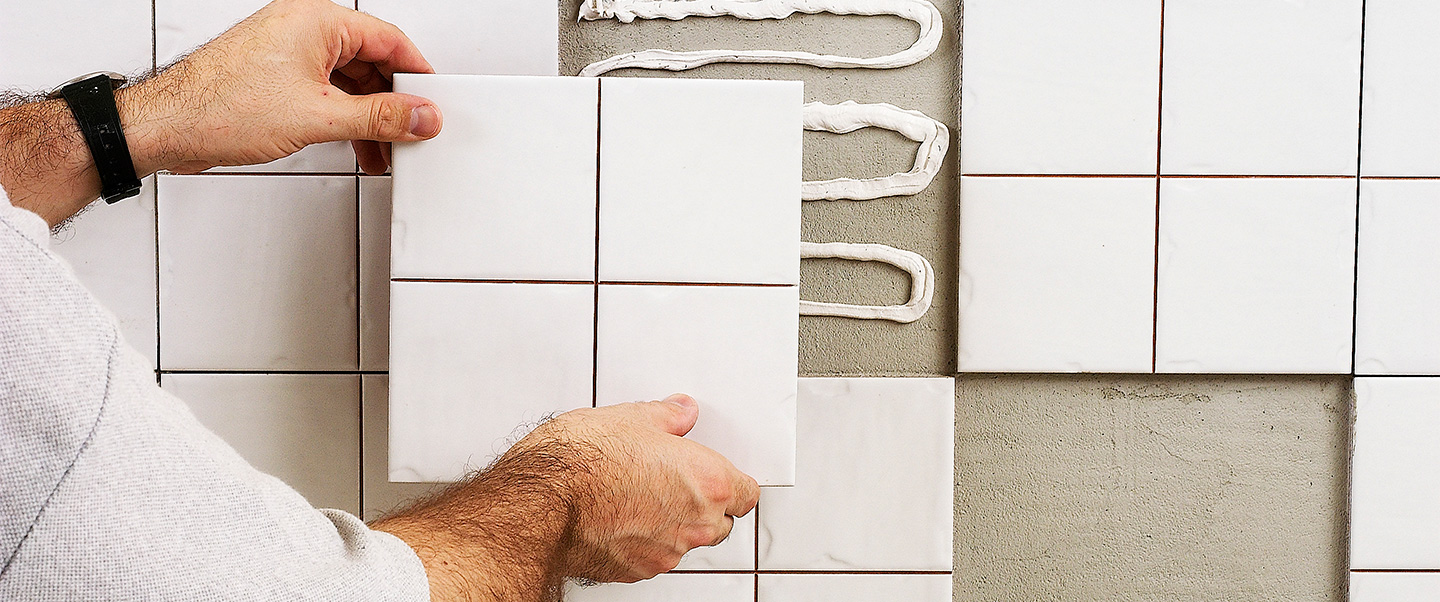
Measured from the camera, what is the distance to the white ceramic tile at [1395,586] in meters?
1.01

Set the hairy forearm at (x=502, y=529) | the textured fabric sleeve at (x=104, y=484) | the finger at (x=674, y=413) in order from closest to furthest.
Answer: the textured fabric sleeve at (x=104, y=484), the hairy forearm at (x=502, y=529), the finger at (x=674, y=413)

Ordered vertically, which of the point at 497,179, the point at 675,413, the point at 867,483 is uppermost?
the point at 497,179

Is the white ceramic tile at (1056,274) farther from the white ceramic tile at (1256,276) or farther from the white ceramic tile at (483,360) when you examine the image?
the white ceramic tile at (483,360)

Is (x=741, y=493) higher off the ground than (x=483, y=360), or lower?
lower

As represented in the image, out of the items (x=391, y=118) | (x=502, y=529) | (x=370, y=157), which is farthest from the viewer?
(x=370, y=157)

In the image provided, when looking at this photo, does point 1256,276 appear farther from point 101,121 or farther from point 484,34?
point 101,121

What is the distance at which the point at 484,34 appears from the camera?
0.96 meters

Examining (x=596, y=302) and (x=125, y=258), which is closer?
(x=596, y=302)

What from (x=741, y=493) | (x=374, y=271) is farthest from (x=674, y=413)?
(x=374, y=271)

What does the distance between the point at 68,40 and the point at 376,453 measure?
59 cm

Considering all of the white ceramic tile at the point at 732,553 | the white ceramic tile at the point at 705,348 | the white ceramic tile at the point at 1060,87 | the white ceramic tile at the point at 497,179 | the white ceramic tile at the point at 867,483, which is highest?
the white ceramic tile at the point at 1060,87

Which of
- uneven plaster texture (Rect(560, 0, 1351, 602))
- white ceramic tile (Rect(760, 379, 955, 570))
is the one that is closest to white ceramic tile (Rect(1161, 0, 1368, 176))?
uneven plaster texture (Rect(560, 0, 1351, 602))

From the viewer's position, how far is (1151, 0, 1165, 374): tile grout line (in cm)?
98

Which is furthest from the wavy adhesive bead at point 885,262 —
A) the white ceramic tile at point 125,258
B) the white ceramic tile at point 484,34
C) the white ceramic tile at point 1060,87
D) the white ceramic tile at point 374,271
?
the white ceramic tile at point 125,258
